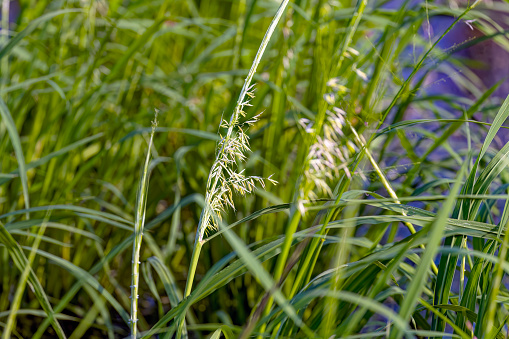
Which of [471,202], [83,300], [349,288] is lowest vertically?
[83,300]

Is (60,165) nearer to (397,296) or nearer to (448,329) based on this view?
(397,296)

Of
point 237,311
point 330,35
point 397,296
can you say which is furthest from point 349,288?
point 330,35

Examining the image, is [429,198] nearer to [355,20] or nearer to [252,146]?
[355,20]

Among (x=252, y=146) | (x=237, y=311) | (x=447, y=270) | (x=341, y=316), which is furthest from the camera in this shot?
(x=252, y=146)

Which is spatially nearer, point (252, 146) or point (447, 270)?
point (447, 270)

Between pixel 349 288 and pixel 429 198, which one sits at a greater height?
pixel 429 198

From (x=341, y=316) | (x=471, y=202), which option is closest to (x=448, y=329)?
(x=341, y=316)

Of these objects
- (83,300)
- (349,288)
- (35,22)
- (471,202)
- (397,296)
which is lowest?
(83,300)

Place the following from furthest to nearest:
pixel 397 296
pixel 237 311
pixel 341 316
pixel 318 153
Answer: pixel 237 311 → pixel 397 296 → pixel 341 316 → pixel 318 153

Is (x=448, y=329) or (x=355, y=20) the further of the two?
(x=448, y=329)
